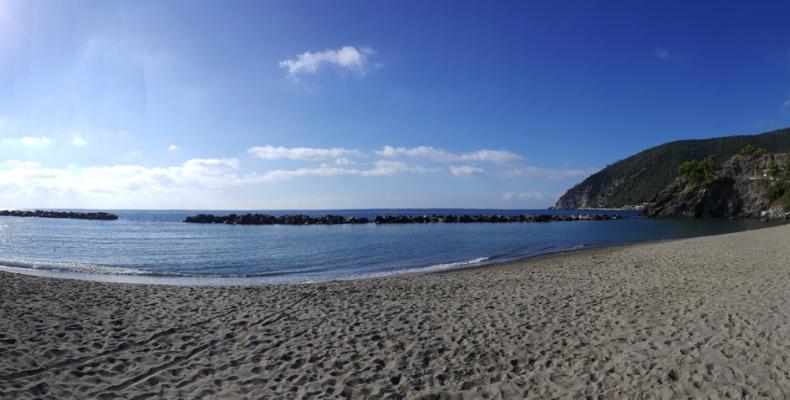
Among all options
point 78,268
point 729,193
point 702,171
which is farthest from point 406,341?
point 702,171

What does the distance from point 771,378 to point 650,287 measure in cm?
729

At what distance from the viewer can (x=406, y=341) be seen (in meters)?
8.76

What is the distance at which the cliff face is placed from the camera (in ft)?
345

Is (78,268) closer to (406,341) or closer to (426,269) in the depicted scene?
(426,269)

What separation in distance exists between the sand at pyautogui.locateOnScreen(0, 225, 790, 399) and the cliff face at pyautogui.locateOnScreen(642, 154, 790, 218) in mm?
114679

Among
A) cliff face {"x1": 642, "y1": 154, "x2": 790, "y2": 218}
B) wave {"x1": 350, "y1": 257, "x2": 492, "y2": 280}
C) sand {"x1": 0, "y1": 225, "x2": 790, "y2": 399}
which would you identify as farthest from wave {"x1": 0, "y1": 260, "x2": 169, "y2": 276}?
cliff face {"x1": 642, "y1": 154, "x2": 790, "y2": 218}

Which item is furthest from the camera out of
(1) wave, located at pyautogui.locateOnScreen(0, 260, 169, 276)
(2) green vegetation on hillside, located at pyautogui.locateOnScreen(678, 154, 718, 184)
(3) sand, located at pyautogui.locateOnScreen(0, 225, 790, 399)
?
(2) green vegetation on hillside, located at pyautogui.locateOnScreen(678, 154, 718, 184)

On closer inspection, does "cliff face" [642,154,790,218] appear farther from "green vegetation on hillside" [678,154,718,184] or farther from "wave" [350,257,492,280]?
"wave" [350,257,492,280]

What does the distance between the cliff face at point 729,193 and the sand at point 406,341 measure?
376ft

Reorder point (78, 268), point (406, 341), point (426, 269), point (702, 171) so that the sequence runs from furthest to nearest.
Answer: point (702, 171) < point (426, 269) < point (78, 268) < point (406, 341)

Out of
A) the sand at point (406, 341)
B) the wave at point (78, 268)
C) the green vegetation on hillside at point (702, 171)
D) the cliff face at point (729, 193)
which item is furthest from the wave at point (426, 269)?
the green vegetation on hillside at point (702, 171)

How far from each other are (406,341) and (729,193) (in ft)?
439

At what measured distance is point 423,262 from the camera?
25672mm

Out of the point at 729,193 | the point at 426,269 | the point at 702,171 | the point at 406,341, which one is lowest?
the point at 426,269
